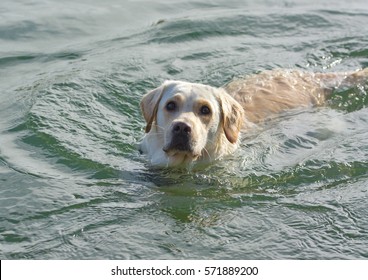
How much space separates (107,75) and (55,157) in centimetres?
238

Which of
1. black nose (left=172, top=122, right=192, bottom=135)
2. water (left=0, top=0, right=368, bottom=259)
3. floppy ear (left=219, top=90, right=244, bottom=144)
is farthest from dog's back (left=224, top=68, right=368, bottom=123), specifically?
black nose (left=172, top=122, right=192, bottom=135)

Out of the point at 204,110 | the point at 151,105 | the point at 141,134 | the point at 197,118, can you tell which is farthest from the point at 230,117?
the point at 141,134

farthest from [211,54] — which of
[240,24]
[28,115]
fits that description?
[28,115]

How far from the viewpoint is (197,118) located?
8.19 meters

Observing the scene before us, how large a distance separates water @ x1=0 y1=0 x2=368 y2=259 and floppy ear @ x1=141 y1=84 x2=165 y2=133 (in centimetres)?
46

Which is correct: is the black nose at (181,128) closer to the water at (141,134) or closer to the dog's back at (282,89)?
the water at (141,134)

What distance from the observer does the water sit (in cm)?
693

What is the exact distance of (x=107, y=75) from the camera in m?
10.8

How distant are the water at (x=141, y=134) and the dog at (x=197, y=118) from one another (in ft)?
0.53

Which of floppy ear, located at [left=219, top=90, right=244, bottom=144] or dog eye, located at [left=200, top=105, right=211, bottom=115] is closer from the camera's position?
dog eye, located at [left=200, top=105, right=211, bottom=115]

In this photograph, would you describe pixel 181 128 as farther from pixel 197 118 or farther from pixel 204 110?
pixel 204 110

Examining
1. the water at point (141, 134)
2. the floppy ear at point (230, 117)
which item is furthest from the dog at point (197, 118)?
the water at point (141, 134)

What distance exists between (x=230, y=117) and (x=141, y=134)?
1342 millimetres

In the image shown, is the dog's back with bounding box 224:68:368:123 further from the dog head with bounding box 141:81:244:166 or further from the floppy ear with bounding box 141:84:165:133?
the floppy ear with bounding box 141:84:165:133
